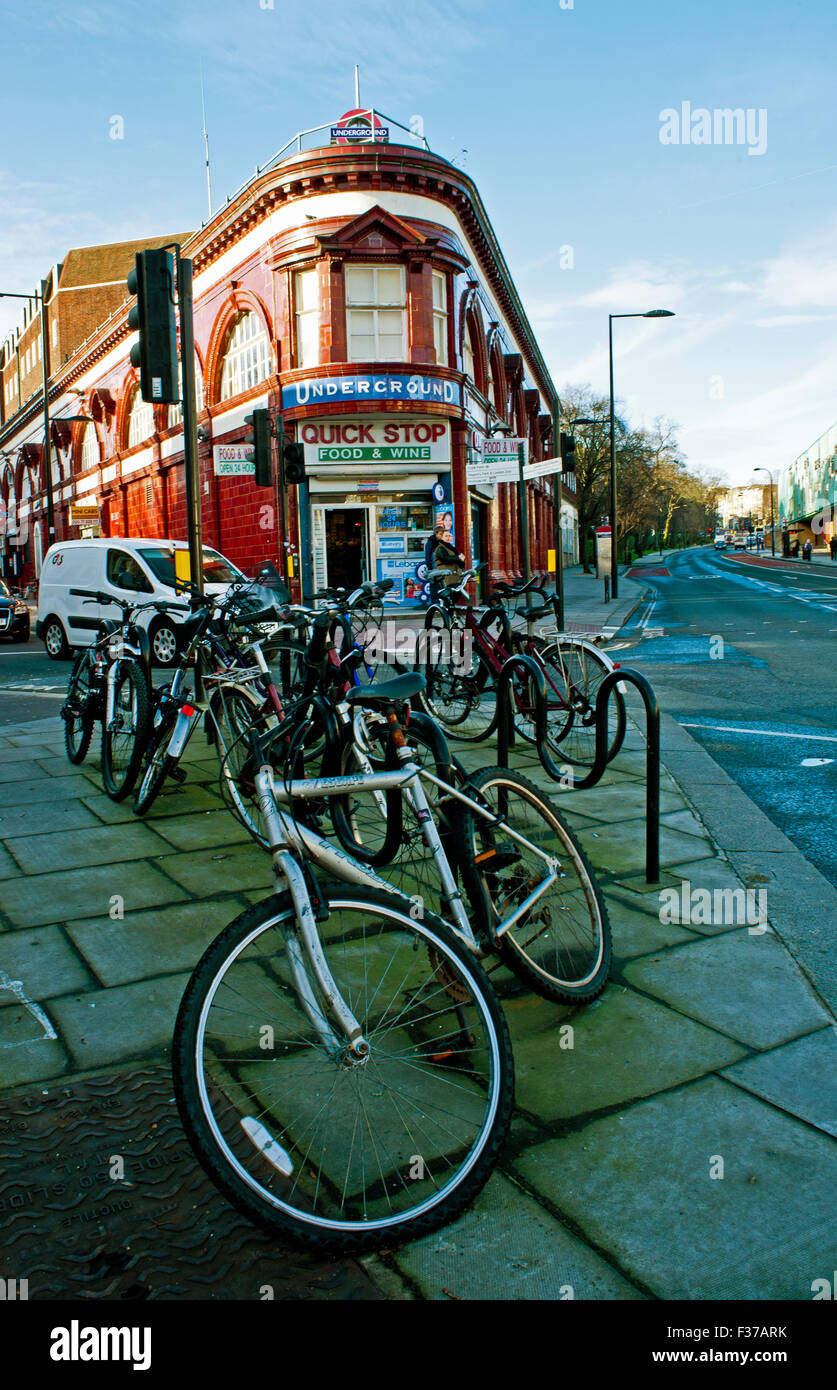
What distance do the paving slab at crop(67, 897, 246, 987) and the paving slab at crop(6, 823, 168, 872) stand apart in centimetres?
83

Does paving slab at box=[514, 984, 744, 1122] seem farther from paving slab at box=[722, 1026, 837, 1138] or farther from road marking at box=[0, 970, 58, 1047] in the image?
road marking at box=[0, 970, 58, 1047]

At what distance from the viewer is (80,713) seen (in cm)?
679

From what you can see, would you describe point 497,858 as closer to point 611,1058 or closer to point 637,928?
point 611,1058

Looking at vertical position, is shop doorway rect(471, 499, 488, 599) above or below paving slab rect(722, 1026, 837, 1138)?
above

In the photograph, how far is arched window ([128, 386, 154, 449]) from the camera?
3490 centimetres

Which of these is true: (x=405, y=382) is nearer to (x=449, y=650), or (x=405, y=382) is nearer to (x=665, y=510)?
(x=449, y=650)

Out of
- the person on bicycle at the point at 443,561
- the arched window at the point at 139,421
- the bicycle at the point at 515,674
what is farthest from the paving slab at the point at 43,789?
the arched window at the point at 139,421

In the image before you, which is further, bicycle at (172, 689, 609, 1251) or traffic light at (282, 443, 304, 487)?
traffic light at (282, 443, 304, 487)

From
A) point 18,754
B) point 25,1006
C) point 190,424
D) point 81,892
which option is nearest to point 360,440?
point 190,424

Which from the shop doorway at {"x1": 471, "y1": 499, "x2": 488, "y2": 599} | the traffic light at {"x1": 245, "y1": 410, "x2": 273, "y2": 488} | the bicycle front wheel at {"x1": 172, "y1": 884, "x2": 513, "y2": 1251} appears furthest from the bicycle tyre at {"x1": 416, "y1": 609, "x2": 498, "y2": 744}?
the shop doorway at {"x1": 471, "y1": 499, "x2": 488, "y2": 599}

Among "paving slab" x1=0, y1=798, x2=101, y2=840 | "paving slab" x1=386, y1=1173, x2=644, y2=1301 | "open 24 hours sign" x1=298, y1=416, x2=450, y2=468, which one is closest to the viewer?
"paving slab" x1=386, y1=1173, x2=644, y2=1301

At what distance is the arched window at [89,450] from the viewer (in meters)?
42.8

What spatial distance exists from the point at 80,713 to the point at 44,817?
1306mm

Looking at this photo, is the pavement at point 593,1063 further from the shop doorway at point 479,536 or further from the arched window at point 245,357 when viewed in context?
the shop doorway at point 479,536
